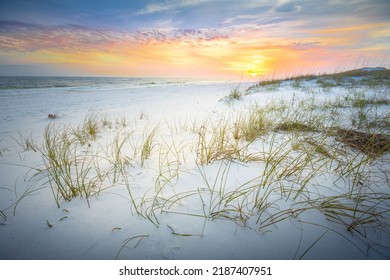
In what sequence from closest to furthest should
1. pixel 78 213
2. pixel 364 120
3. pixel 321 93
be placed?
pixel 78 213 → pixel 364 120 → pixel 321 93

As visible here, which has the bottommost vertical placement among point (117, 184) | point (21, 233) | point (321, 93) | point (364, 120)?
point (21, 233)

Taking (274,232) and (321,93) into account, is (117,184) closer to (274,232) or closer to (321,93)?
(274,232)

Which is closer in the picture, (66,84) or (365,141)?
(365,141)

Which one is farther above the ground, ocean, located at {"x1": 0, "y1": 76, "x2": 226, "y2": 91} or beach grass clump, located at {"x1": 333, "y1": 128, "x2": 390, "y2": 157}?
ocean, located at {"x1": 0, "y1": 76, "x2": 226, "y2": 91}

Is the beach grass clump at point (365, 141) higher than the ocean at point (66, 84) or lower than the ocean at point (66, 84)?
lower

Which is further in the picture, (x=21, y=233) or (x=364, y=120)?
(x=364, y=120)

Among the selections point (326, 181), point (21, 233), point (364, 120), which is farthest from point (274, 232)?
point (364, 120)

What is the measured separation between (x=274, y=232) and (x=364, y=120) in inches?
117

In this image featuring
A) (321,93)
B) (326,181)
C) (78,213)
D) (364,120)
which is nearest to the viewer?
(78,213)

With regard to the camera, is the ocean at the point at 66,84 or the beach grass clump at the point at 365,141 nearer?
the beach grass clump at the point at 365,141

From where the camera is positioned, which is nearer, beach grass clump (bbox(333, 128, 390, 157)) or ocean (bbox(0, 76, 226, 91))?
beach grass clump (bbox(333, 128, 390, 157))

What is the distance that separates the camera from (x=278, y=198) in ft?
3.84

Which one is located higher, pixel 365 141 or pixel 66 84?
pixel 66 84

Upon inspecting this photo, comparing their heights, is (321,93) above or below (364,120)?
above
